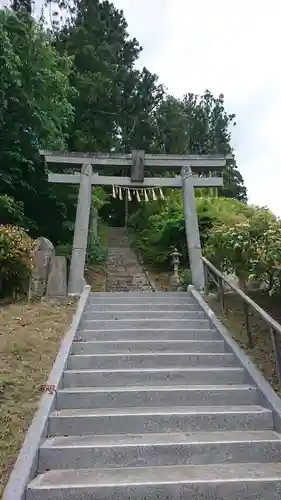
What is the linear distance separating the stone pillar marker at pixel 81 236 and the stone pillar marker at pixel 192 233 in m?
2.05

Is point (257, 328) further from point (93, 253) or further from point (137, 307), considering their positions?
point (93, 253)

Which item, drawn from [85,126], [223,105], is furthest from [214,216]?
[223,105]

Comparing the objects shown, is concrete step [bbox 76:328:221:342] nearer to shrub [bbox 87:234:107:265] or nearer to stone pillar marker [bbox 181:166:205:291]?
stone pillar marker [bbox 181:166:205:291]

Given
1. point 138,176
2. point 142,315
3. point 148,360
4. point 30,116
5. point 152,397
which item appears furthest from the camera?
point 30,116

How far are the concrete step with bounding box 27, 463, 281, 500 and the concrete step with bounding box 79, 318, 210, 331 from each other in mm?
2935

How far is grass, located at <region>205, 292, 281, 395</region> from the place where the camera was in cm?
462

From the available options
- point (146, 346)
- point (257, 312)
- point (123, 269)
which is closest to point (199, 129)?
point (123, 269)

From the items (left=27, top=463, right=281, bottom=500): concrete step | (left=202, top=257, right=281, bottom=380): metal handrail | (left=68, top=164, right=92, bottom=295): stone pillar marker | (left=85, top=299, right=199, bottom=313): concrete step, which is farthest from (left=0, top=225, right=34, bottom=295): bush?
(left=27, top=463, right=281, bottom=500): concrete step

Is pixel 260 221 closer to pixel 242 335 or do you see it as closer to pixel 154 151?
pixel 242 335

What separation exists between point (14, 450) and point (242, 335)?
3300mm

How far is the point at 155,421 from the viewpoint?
3.64 meters

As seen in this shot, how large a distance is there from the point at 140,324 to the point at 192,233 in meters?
3.47

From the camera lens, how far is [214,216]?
12.2m

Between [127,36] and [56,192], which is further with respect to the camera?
[127,36]
